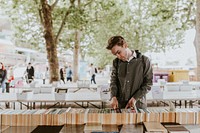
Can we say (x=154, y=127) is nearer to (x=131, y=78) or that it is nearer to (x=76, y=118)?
(x=76, y=118)

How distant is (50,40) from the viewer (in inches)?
484

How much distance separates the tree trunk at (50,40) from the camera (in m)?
12.3

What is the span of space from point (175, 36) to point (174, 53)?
5.04 meters

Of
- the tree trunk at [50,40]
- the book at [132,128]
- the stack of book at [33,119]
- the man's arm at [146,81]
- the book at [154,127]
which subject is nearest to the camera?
the book at [154,127]

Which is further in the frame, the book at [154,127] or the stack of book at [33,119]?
the stack of book at [33,119]

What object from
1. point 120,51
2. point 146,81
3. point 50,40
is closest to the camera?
point 120,51

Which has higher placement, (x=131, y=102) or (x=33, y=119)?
(x=131, y=102)

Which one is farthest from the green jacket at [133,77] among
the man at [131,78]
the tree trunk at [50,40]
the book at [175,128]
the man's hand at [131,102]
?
the tree trunk at [50,40]

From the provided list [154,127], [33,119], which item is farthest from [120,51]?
[33,119]

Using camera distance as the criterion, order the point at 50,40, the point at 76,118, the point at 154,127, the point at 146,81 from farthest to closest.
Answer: the point at 50,40
the point at 146,81
the point at 76,118
the point at 154,127

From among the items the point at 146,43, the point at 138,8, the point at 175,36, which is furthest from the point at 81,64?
the point at 175,36

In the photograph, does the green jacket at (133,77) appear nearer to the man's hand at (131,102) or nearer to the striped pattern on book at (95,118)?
the man's hand at (131,102)

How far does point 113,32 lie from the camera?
82.0 feet

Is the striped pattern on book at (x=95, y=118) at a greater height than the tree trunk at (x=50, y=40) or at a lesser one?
lesser
